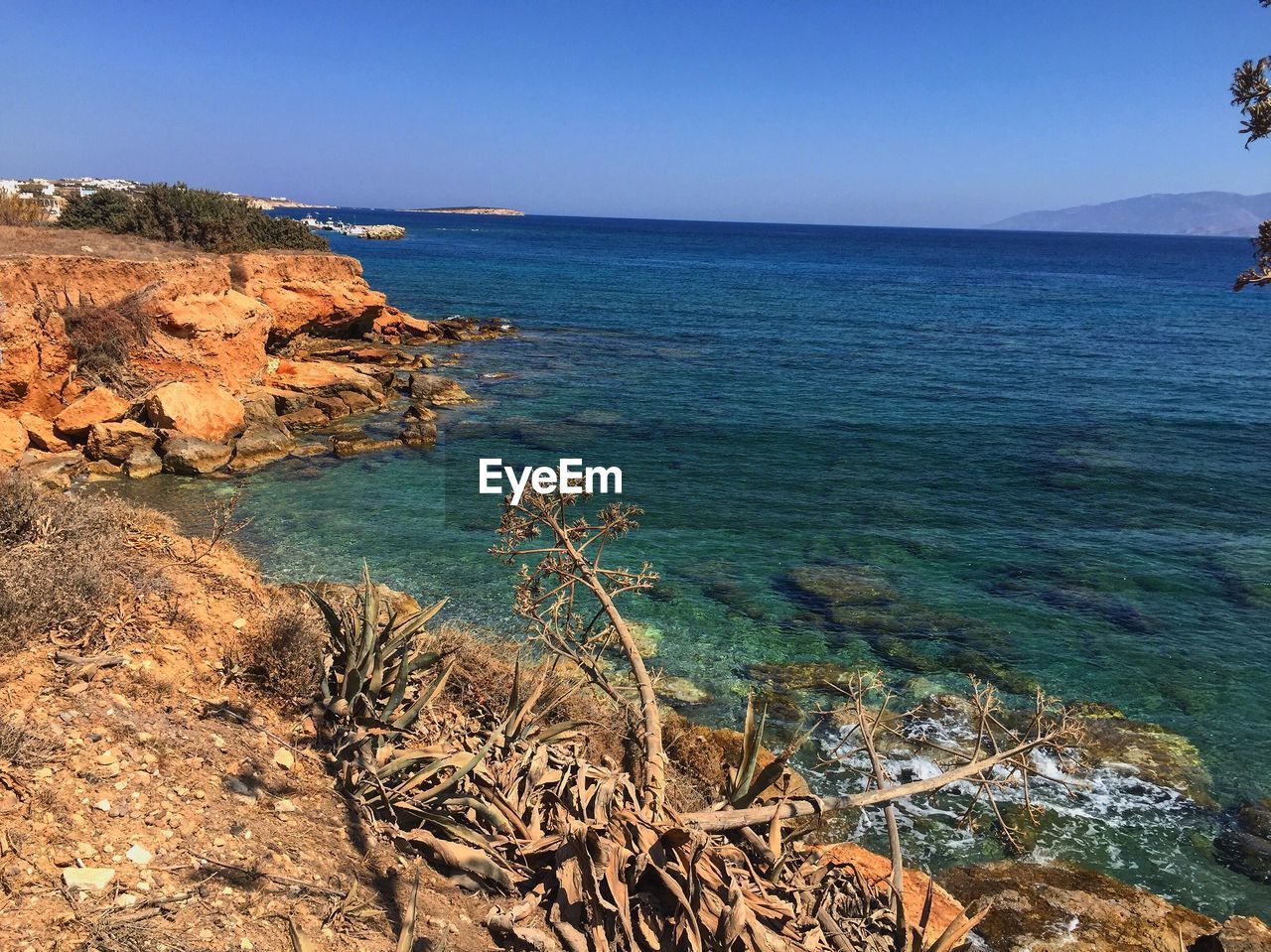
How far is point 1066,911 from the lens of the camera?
7566mm

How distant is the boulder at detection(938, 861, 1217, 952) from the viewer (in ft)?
23.5

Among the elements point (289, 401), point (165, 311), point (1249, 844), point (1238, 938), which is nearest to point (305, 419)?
point (289, 401)

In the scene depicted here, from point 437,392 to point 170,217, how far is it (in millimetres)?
11070

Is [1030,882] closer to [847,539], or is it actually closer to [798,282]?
[847,539]

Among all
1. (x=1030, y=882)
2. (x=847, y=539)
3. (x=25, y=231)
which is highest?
(x=25, y=231)

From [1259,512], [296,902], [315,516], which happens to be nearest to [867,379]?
[1259,512]

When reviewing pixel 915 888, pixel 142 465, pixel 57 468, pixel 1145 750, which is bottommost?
pixel 1145 750

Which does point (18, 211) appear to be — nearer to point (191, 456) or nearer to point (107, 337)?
Answer: point (107, 337)

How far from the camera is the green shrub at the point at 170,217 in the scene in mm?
26984

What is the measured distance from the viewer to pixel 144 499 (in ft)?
52.7

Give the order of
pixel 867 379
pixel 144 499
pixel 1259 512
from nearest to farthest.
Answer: pixel 144 499 → pixel 1259 512 → pixel 867 379

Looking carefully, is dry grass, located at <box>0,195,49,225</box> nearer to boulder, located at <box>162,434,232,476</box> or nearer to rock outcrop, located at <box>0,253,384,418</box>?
rock outcrop, located at <box>0,253,384,418</box>

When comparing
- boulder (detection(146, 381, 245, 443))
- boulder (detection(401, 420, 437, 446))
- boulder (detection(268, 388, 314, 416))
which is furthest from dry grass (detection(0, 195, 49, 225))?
boulder (detection(401, 420, 437, 446))

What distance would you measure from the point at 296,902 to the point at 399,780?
122 centimetres
